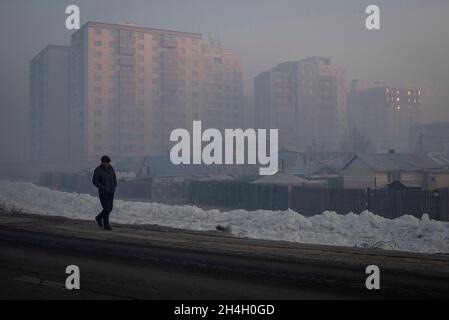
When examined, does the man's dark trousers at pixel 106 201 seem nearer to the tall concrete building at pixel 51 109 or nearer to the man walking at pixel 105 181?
the man walking at pixel 105 181

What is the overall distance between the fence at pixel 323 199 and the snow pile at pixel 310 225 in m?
9.75

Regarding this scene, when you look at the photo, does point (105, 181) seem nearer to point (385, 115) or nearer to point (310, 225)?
point (310, 225)

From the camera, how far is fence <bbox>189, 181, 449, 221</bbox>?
29156 millimetres

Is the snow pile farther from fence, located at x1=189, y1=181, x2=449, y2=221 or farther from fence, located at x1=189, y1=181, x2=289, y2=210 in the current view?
fence, located at x1=189, y1=181, x2=289, y2=210

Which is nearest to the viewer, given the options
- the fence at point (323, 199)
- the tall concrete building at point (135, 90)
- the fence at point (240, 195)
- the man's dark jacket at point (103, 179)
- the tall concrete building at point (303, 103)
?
the man's dark jacket at point (103, 179)

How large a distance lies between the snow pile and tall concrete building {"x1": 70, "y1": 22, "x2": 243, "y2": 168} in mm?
86942

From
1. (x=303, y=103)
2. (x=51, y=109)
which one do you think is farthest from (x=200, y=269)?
(x=303, y=103)

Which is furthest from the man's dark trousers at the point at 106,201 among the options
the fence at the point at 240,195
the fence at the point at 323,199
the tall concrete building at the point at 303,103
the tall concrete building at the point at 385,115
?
the tall concrete building at the point at 385,115

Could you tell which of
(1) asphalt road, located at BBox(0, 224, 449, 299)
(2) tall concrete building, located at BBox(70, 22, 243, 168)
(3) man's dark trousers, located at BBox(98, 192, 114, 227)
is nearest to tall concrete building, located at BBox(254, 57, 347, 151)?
(2) tall concrete building, located at BBox(70, 22, 243, 168)

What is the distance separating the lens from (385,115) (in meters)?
170

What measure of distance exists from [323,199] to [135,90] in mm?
90164

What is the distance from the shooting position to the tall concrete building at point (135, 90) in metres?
112
